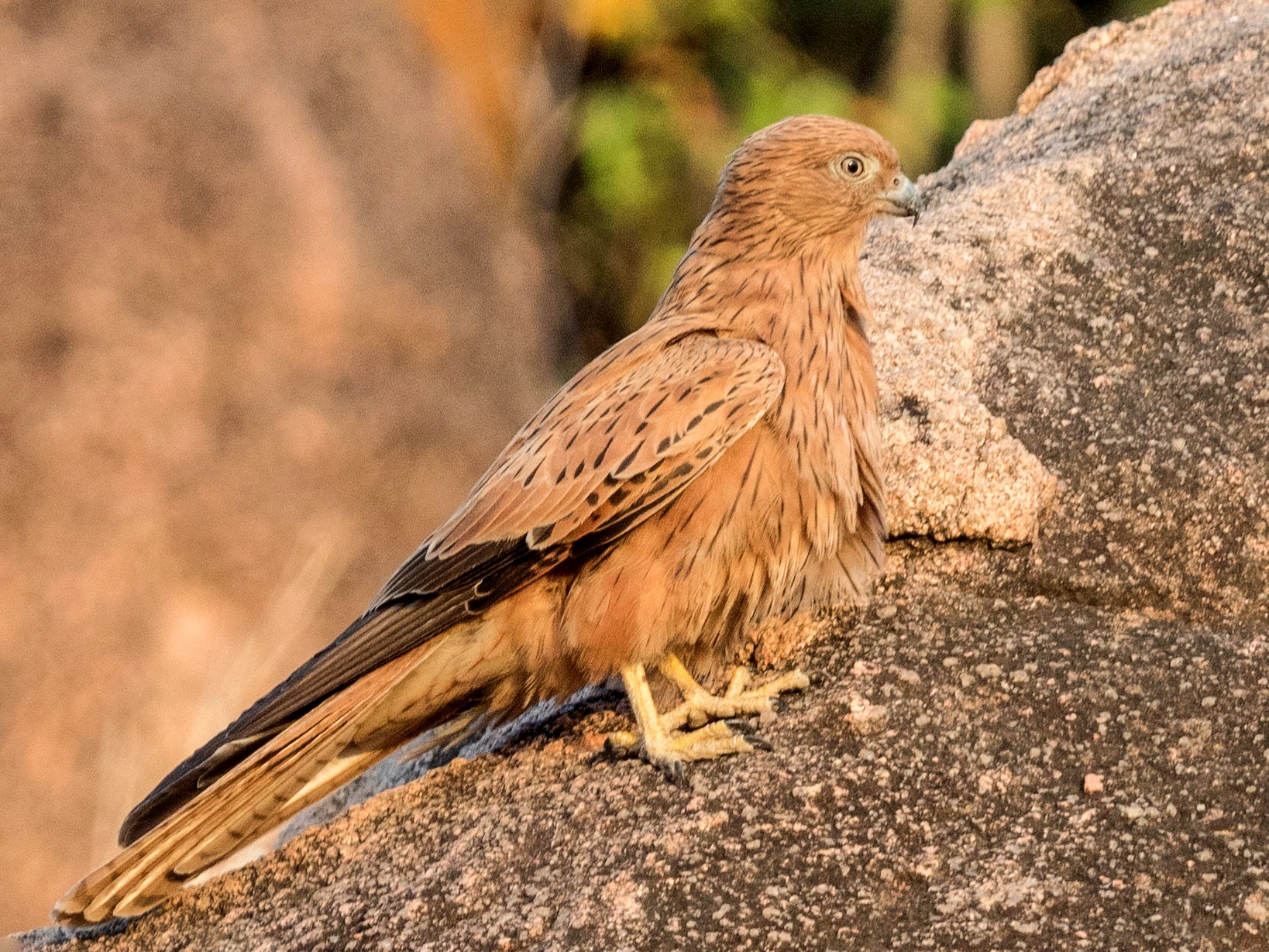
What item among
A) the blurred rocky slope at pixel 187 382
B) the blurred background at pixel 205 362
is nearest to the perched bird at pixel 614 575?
the blurred background at pixel 205 362

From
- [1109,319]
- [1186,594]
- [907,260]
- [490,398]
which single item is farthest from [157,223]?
[1186,594]

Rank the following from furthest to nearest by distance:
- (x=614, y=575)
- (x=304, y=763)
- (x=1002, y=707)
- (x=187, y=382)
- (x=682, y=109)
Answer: (x=682, y=109) → (x=187, y=382) → (x=614, y=575) → (x=304, y=763) → (x=1002, y=707)

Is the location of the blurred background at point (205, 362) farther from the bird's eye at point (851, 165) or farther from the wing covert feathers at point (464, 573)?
the bird's eye at point (851, 165)

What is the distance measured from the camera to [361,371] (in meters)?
8.52

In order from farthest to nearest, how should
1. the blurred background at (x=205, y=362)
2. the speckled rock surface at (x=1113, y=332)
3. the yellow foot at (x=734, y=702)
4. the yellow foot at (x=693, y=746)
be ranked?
the blurred background at (x=205, y=362)
the speckled rock surface at (x=1113, y=332)
the yellow foot at (x=734, y=702)
the yellow foot at (x=693, y=746)

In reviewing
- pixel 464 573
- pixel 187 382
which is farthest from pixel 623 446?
pixel 187 382

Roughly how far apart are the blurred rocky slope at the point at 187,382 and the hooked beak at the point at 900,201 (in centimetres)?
396

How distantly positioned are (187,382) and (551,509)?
17.2 feet

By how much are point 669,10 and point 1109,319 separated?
9.29 meters

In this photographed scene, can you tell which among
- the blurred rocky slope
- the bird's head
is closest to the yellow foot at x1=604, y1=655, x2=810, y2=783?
the bird's head

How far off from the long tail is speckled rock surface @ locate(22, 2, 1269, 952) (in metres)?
0.11

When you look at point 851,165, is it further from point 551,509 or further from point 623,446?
point 551,509

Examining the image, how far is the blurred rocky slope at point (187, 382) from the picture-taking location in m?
7.34

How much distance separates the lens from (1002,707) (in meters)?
3.13
